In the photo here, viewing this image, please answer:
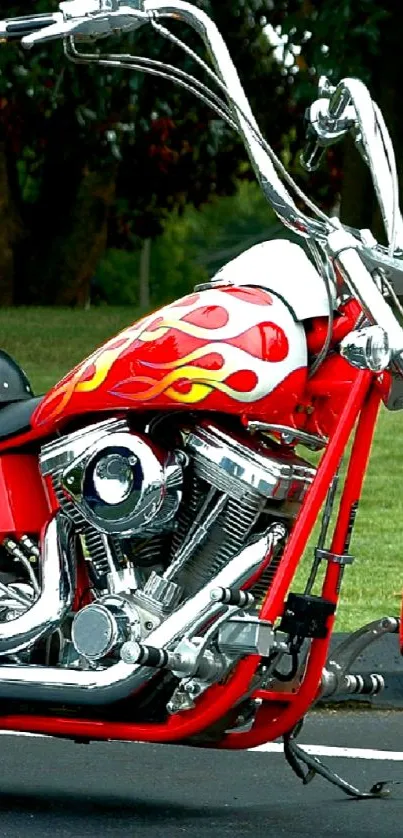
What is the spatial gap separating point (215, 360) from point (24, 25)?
872 mm

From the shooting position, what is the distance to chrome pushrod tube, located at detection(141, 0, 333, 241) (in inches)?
177

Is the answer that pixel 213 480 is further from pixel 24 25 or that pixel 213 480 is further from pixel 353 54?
pixel 353 54

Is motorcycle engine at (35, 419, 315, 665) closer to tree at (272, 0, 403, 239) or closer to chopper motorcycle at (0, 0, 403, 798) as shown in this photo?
chopper motorcycle at (0, 0, 403, 798)

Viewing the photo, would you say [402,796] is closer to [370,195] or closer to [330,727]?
[330,727]

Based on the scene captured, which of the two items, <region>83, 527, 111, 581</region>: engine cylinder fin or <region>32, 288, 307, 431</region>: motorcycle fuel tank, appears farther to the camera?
<region>83, 527, 111, 581</region>: engine cylinder fin

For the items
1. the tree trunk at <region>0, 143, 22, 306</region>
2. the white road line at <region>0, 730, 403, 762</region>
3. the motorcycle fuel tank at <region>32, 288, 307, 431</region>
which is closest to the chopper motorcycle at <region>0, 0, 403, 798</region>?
the motorcycle fuel tank at <region>32, 288, 307, 431</region>

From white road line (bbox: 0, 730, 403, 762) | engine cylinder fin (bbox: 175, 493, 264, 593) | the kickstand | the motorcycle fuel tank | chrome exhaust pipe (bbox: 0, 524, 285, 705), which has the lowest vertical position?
white road line (bbox: 0, 730, 403, 762)

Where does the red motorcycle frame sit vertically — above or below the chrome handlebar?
below

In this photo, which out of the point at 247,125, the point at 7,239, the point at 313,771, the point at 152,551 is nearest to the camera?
the point at 247,125

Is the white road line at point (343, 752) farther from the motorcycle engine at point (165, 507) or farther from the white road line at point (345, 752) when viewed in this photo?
the motorcycle engine at point (165, 507)

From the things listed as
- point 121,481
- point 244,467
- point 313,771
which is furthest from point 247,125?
point 313,771

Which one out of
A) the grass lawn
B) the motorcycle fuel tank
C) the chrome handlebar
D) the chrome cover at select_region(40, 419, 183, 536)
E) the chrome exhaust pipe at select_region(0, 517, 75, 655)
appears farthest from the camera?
the grass lawn

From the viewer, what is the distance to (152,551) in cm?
487

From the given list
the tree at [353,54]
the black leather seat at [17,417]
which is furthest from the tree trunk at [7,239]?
the black leather seat at [17,417]
